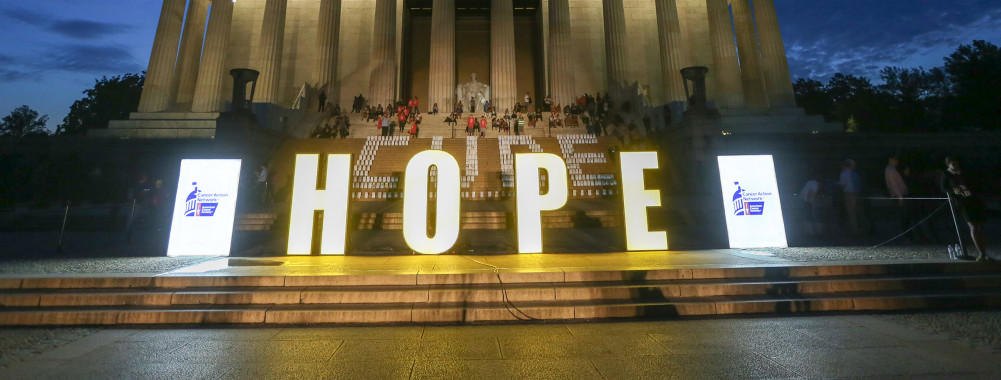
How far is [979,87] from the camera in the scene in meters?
32.4

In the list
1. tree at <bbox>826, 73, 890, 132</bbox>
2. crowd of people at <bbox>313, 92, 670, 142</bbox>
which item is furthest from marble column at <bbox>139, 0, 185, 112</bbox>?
tree at <bbox>826, 73, 890, 132</bbox>

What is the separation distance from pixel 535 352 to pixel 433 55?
91.3ft

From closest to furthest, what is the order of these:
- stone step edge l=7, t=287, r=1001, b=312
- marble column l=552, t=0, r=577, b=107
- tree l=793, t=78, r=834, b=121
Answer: stone step edge l=7, t=287, r=1001, b=312, marble column l=552, t=0, r=577, b=107, tree l=793, t=78, r=834, b=121

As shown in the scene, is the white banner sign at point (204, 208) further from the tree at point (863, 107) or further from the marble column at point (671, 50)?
the tree at point (863, 107)

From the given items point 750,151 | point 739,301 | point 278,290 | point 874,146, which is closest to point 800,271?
point 739,301

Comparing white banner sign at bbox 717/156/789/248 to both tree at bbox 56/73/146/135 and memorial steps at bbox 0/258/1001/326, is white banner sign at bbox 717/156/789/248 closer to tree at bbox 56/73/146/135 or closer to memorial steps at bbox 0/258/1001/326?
memorial steps at bbox 0/258/1001/326

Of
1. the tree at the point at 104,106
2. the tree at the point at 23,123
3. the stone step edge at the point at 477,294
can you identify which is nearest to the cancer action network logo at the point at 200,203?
the stone step edge at the point at 477,294

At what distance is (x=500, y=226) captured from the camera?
12008 millimetres

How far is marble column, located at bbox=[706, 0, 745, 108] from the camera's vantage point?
1132 inches

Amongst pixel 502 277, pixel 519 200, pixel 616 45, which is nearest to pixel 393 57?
pixel 616 45

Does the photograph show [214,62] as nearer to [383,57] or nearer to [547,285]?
[383,57]

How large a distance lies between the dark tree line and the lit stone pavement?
44702 mm

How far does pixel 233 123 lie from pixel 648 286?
59.6 ft

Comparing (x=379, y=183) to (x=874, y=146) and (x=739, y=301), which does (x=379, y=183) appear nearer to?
(x=739, y=301)
